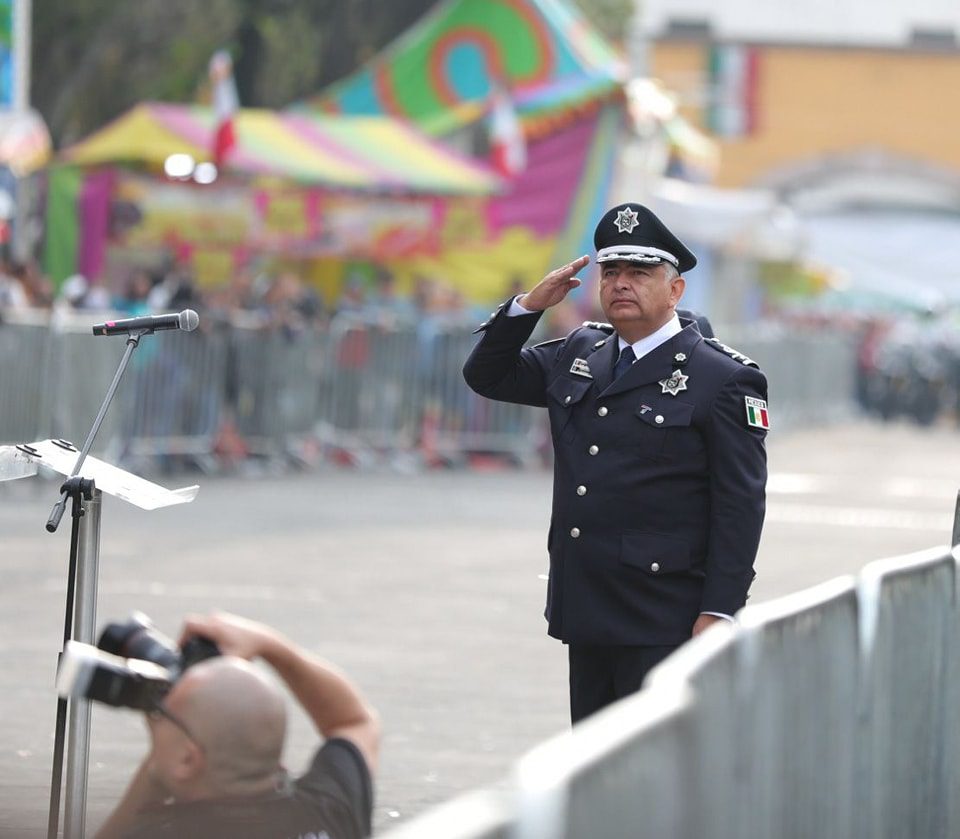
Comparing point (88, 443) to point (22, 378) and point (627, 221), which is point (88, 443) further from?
point (22, 378)

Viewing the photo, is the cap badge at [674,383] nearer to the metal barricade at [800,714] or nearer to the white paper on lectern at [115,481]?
the metal barricade at [800,714]

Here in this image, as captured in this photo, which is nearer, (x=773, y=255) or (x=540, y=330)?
(x=540, y=330)

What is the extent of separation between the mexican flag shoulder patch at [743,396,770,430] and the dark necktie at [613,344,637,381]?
307 mm

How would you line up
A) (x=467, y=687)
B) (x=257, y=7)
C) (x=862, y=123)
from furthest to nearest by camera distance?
(x=862, y=123), (x=257, y=7), (x=467, y=687)

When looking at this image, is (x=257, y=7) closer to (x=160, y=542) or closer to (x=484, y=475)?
(x=484, y=475)

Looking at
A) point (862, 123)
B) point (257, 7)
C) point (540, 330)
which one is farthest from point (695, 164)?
point (862, 123)

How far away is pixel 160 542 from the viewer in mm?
15383

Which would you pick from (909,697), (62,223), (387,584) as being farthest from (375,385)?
(909,697)

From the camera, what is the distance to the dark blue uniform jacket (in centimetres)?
588

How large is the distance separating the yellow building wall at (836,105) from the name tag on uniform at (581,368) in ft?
190

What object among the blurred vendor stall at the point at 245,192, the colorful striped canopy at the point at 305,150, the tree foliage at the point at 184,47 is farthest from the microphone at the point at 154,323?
the tree foliage at the point at 184,47

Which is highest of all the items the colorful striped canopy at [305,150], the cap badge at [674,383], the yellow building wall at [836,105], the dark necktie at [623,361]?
the yellow building wall at [836,105]

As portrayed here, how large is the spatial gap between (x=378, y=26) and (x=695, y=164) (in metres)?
5.28

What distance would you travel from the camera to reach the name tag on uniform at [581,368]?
6.09 meters
